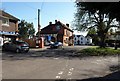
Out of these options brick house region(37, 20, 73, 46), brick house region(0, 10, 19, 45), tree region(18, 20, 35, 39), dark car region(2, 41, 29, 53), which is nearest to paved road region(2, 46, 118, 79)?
dark car region(2, 41, 29, 53)

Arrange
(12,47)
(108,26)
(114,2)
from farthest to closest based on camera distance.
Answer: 1. (108,26)
2. (12,47)
3. (114,2)

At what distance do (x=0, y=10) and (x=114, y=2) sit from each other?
39.0 meters

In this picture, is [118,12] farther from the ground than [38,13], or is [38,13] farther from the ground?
[38,13]

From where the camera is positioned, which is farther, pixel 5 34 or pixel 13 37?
pixel 13 37

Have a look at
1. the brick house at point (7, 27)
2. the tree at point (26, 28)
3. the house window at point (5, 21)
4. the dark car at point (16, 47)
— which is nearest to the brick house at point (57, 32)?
the tree at point (26, 28)

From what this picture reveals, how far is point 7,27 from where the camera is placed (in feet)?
161

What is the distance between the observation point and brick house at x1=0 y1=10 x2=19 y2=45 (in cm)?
4707

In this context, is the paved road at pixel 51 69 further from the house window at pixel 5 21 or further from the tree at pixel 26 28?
the tree at pixel 26 28

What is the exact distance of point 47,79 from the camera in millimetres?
14258

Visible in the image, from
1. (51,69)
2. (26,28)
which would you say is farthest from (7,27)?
(26,28)

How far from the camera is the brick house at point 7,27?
4707 centimetres

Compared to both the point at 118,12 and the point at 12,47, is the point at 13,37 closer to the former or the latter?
the point at 12,47

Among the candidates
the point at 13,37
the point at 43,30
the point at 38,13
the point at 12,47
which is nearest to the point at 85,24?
the point at 38,13

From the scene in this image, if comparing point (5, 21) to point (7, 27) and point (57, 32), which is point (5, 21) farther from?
point (57, 32)
